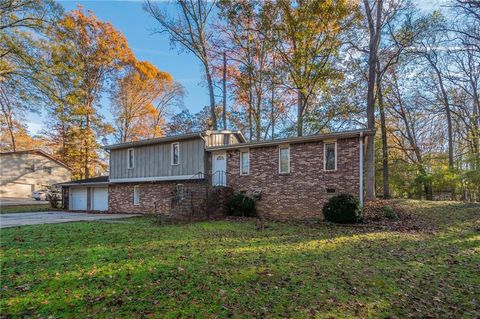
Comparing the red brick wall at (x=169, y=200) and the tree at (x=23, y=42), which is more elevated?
the tree at (x=23, y=42)

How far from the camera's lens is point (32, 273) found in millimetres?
5211

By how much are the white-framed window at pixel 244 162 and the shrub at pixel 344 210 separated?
17.2 feet

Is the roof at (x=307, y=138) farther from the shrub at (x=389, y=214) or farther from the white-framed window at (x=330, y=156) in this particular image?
the shrub at (x=389, y=214)

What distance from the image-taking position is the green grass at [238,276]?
3.93m

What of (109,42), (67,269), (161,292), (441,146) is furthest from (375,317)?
(109,42)

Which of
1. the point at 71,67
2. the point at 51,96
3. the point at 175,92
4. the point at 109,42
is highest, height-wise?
the point at 109,42

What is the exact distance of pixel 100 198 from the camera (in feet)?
71.2

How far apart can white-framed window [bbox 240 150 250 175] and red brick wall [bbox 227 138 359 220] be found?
21 cm

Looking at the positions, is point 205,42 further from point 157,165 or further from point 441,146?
point 441,146

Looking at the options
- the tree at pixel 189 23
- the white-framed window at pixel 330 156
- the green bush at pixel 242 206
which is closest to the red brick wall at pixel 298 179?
the white-framed window at pixel 330 156

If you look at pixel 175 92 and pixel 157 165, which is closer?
pixel 157 165

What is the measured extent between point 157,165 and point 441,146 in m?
25.3

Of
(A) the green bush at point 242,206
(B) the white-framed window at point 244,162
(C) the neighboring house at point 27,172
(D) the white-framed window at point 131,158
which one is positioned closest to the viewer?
(A) the green bush at point 242,206

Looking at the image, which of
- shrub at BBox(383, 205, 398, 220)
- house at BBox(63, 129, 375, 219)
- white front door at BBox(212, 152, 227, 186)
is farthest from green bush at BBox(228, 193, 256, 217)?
shrub at BBox(383, 205, 398, 220)
